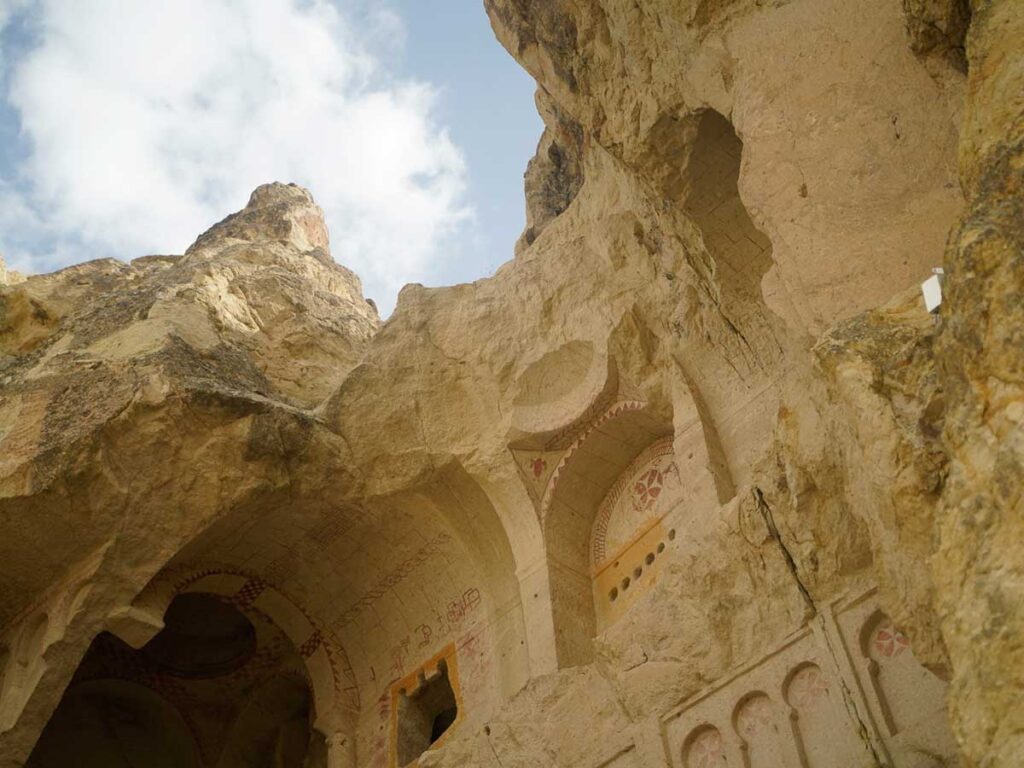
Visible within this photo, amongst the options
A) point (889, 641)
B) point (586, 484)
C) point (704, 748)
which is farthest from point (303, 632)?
point (889, 641)

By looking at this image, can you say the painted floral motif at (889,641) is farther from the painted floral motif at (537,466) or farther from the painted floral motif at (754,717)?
the painted floral motif at (537,466)

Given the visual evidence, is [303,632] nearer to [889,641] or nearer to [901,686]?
[889,641]

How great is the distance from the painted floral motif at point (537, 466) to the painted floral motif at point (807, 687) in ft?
13.5

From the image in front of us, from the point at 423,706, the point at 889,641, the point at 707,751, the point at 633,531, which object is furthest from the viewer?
the point at 423,706

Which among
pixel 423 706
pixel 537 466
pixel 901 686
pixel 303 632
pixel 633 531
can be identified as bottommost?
pixel 901 686

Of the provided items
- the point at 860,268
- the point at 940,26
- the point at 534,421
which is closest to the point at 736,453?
the point at 534,421

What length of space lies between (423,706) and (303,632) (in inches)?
64.1

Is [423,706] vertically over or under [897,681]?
over

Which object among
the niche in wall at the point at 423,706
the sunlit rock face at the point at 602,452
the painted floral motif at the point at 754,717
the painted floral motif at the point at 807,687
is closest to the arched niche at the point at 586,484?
the sunlit rock face at the point at 602,452

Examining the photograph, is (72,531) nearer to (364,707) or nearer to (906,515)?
(364,707)

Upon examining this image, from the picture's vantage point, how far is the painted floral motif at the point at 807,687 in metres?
6.21

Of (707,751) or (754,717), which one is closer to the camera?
(754,717)

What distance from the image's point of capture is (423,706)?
10.6 metres

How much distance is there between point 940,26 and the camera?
16.9ft
